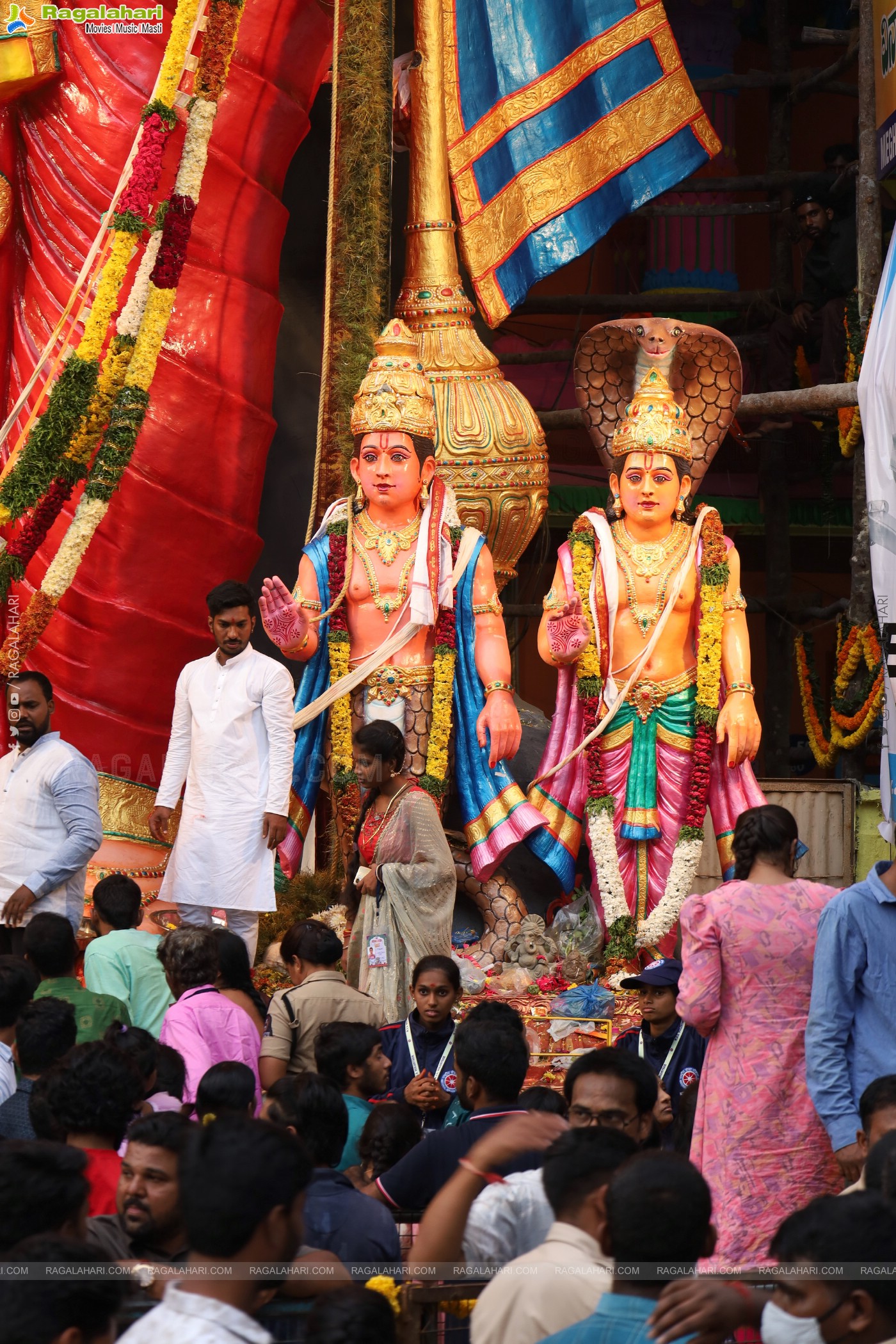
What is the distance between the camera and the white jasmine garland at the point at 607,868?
25.1 ft

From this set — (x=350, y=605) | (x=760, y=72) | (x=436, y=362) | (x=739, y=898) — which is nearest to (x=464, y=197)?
(x=436, y=362)

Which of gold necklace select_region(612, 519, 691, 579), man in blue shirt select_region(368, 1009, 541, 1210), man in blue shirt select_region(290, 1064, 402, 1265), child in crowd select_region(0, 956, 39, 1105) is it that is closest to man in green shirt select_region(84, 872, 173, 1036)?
child in crowd select_region(0, 956, 39, 1105)

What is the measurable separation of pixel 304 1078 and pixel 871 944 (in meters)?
1.31

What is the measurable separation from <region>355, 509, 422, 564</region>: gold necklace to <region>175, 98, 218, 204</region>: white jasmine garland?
5.28 ft

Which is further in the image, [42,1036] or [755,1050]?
[755,1050]

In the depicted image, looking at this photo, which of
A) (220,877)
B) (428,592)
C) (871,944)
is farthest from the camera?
(428,592)

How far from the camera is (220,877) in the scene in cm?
681

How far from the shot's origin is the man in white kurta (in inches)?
268

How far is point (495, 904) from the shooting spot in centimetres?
799

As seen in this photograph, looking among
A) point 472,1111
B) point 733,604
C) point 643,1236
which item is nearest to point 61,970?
point 472,1111

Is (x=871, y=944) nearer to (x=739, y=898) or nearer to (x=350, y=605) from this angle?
(x=739, y=898)

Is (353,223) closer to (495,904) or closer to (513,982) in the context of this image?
(495,904)

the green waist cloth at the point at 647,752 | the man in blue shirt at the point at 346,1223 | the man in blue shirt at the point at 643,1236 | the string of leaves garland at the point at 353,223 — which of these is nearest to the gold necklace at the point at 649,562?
the green waist cloth at the point at 647,752

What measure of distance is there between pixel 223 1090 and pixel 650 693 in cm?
428
